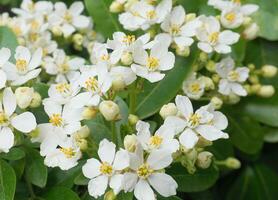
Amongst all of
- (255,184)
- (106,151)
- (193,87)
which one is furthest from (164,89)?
(255,184)

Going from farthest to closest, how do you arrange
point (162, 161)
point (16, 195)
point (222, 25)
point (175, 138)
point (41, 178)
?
point (222, 25) < point (16, 195) < point (41, 178) < point (175, 138) < point (162, 161)

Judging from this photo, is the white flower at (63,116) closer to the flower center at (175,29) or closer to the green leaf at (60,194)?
the green leaf at (60,194)

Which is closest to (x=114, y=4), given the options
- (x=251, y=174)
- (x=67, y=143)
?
(x=67, y=143)

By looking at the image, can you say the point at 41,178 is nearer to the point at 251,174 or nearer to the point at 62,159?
the point at 62,159

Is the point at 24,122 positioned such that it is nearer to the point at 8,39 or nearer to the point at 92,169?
the point at 92,169

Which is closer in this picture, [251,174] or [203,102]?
[203,102]

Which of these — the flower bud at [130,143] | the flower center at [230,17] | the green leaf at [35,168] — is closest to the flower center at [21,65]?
the green leaf at [35,168]
